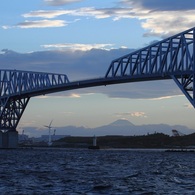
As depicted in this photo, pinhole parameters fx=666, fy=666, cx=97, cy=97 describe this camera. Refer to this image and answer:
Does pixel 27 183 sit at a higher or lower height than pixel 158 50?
lower

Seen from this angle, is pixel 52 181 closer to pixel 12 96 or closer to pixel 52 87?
pixel 52 87

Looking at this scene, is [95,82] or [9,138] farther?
Result: [9,138]

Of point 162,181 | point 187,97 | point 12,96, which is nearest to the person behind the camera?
point 162,181

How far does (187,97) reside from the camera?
105062 mm

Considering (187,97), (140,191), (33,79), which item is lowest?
(140,191)

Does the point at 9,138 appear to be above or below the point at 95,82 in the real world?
A: below

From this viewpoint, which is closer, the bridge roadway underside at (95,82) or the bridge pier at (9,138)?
the bridge roadway underside at (95,82)

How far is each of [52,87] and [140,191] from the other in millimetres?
111980

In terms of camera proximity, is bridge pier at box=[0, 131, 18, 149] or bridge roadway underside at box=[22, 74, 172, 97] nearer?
bridge roadway underside at box=[22, 74, 172, 97]

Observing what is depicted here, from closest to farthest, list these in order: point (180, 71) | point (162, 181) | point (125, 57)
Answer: point (162, 181), point (180, 71), point (125, 57)

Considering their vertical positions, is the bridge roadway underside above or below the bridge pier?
above

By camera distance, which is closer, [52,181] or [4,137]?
[52,181]

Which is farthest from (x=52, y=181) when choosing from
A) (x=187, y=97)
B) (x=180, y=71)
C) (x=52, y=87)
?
(x=52, y=87)

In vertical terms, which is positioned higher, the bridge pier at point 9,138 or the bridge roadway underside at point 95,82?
the bridge roadway underside at point 95,82
